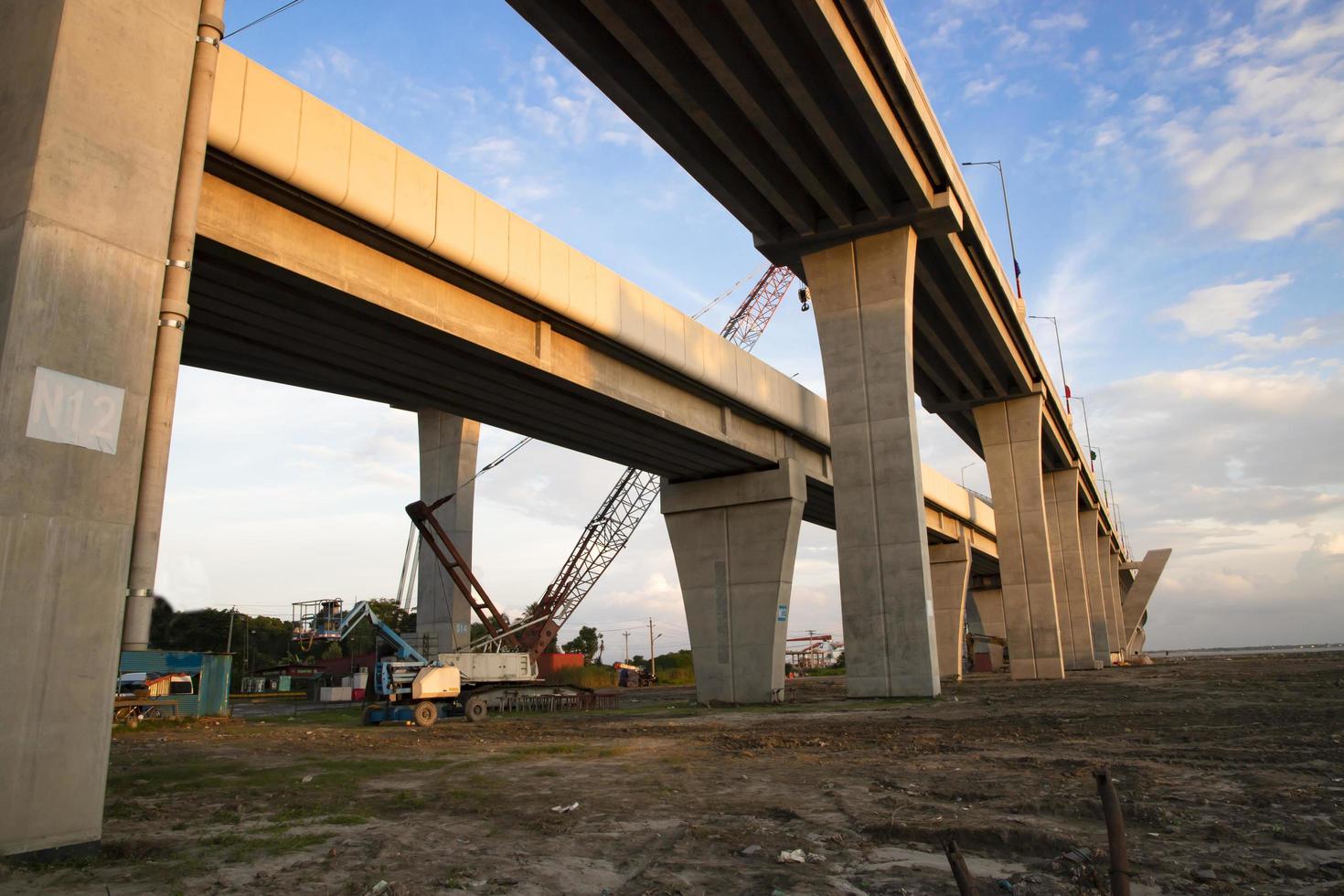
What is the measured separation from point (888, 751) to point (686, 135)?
15.6 meters

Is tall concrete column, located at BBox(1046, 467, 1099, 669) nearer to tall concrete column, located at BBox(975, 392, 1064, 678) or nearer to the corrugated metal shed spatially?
tall concrete column, located at BBox(975, 392, 1064, 678)

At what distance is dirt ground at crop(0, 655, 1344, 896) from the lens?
19.9ft

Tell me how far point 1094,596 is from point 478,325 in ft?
191

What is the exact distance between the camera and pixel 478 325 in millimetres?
18312

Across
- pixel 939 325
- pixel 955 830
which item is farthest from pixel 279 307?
pixel 939 325

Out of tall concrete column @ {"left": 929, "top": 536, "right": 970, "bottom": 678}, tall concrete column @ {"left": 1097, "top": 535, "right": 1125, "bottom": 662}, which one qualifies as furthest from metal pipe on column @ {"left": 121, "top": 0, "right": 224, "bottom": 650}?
tall concrete column @ {"left": 1097, "top": 535, "right": 1125, "bottom": 662}

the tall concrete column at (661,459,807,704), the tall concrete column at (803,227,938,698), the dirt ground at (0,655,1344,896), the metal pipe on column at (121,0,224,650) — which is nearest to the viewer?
the dirt ground at (0,655,1344,896)

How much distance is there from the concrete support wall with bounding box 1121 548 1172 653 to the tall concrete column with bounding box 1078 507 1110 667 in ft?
95.3

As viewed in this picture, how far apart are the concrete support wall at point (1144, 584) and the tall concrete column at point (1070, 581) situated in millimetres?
47547

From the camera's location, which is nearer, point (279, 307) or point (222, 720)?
point (279, 307)

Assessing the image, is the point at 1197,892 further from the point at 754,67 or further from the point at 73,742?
the point at 754,67

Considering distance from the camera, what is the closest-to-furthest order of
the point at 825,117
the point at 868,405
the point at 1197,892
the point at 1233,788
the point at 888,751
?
1. the point at 1197,892
2. the point at 1233,788
3. the point at 888,751
4. the point at 825,117
5. the point at 868,405

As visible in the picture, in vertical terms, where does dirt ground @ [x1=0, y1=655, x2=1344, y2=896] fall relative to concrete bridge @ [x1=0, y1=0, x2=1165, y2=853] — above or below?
below

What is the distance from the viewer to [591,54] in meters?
18.8
